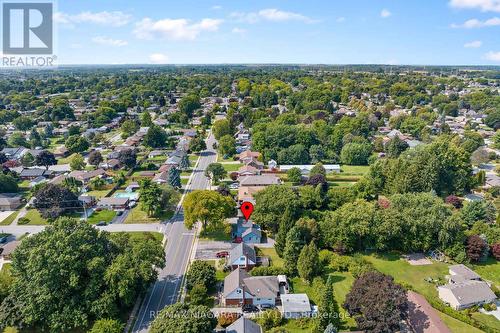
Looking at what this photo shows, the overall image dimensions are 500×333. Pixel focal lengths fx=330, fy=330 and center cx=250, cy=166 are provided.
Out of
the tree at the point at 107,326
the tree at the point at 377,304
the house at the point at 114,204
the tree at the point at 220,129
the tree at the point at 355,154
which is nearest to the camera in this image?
the tree at the point at 377,304

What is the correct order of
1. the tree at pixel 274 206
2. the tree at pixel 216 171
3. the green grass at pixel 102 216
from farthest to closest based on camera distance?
the tree at pixel 216 171
the green grass at pixel 102 216
the tree at pixel 274 206

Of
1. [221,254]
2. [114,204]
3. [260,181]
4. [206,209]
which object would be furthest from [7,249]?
[260,181]

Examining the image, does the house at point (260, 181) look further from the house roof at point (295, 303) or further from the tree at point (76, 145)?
the tree at point (76, 145)

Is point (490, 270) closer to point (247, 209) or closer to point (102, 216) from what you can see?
point (247, 209)

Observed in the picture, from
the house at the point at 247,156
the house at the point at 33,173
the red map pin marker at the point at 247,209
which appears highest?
the house at the point at 247,156

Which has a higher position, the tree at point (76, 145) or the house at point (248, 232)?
the tree at point (76, 145)

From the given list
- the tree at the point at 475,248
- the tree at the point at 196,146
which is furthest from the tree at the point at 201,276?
the tree at the point at 196,146

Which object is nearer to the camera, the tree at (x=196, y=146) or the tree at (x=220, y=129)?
the tree at (x=196, y=146)
